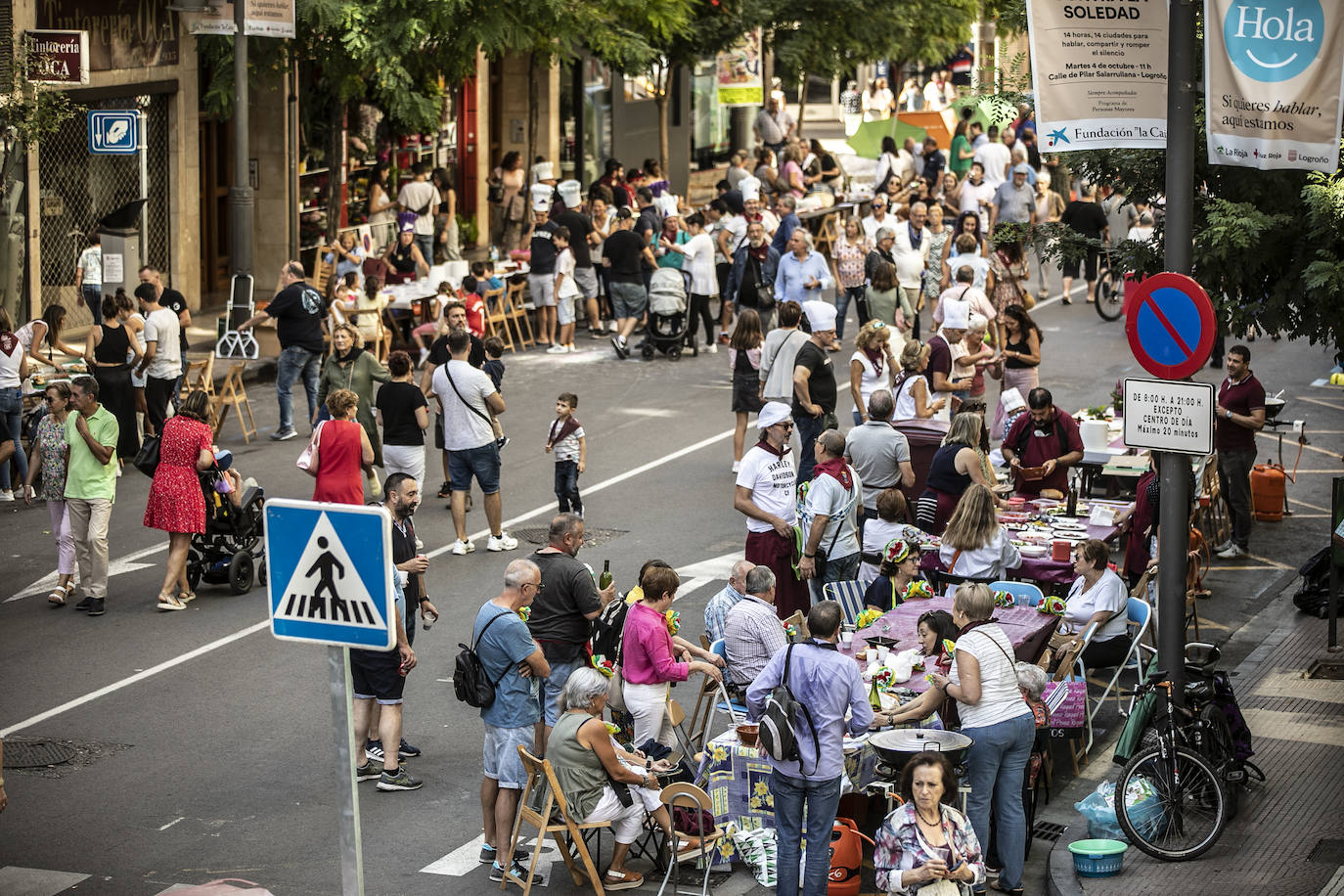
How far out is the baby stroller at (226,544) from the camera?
1418 centimetres

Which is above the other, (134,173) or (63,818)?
(134,173)

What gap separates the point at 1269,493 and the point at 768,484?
6492mm

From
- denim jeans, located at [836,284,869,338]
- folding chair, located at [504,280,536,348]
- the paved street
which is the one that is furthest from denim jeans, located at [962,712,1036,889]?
folding chair, located at [504,280,536,348]

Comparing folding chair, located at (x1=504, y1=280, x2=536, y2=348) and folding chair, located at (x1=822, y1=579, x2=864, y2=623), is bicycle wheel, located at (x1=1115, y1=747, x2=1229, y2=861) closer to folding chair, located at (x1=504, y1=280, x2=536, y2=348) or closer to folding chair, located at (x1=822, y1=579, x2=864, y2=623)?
folding chair, located at (x1=822, y1=579, x2=864, y2=623)

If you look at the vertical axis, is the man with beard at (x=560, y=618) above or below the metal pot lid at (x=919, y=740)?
above

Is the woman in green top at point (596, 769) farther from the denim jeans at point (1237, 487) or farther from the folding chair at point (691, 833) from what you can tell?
the denim jeans at point (1237, 487)

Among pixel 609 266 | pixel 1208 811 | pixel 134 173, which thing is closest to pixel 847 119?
pixel 609 266

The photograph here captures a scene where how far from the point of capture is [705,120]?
143 ft

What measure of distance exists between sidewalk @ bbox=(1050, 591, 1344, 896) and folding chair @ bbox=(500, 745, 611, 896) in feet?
8.09

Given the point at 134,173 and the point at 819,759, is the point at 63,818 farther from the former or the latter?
the point at 134,173

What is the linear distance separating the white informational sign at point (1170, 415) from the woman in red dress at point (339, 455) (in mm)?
6118

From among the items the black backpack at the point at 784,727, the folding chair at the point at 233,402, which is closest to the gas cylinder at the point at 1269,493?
the black backpack at the point at 784,727

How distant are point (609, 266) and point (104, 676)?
13188 mm

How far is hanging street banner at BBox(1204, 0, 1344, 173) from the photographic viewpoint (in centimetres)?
1006
